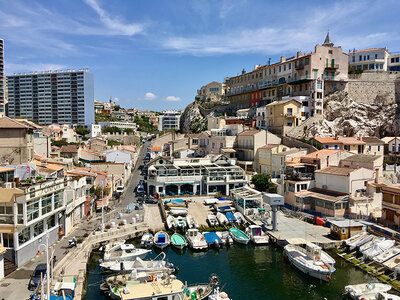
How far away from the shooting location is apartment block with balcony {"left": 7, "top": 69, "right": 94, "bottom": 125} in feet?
403

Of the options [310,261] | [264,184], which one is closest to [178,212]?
[264,184]

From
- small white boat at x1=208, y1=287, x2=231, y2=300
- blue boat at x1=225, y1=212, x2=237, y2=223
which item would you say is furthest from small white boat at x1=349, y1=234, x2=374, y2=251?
small white boat at x1=208, y1=287, x2=231, y2=300

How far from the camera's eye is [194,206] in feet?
126

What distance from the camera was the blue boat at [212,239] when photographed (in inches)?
1122

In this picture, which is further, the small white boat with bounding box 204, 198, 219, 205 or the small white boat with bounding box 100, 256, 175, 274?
the small white boat with bounding box 204, 198, 219, 205

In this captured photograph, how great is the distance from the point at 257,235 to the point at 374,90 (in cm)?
4639

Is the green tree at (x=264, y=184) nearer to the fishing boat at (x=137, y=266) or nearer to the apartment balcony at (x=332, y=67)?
the fishing boat at (x=137, y=266)

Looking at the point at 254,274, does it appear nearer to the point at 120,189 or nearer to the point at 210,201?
the point at 210,201

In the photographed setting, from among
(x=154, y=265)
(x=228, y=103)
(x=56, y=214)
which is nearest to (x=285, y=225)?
(x=154, y=265)

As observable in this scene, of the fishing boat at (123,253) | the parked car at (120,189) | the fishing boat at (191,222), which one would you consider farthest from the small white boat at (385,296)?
the parked car at (120,189)

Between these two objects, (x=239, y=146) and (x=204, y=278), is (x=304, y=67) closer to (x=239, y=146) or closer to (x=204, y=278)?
(x=239, y=146)

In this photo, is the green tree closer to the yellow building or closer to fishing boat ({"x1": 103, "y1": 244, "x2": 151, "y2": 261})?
the yellow building

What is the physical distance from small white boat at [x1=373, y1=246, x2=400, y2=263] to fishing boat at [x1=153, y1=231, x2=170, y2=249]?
55.2 ft

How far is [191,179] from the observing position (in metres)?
44.2
